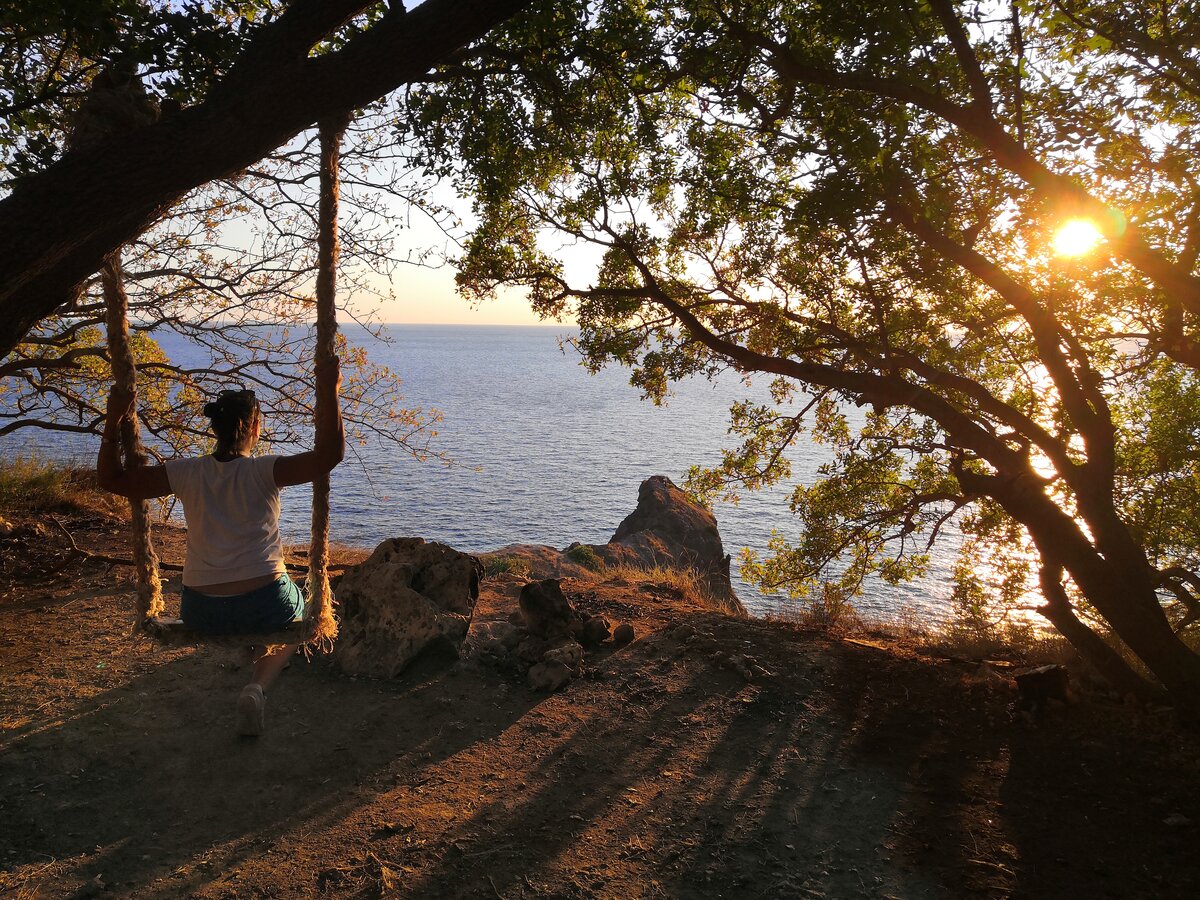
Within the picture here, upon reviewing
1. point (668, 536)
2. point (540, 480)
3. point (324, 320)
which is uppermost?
point (324, 320)

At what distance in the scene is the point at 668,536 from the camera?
22766 millimetres

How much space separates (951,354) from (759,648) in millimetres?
3997

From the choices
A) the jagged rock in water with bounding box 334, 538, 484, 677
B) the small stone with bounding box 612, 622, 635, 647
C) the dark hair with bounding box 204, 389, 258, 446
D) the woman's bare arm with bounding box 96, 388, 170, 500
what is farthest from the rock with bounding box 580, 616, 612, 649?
the woman's bare arm with bounding box 96, 388, 170, 500

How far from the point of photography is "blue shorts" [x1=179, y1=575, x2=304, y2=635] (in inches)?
186

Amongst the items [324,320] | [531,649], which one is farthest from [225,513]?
[531,649]

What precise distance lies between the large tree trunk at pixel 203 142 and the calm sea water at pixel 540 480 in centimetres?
543

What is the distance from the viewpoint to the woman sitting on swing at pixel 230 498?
4.58 metres

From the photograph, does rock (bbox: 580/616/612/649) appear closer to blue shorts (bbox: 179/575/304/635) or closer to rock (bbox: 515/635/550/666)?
rock (bbox: 515/635/550/666)

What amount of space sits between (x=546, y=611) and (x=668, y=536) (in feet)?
47.8

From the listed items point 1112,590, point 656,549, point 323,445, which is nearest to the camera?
point 323,445

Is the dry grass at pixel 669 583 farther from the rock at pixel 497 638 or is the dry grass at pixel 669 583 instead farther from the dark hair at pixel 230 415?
the dark hair at pixel 230 415

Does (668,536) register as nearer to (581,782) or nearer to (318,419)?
(581,782)

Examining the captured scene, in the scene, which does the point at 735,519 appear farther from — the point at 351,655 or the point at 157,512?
the point at 351,655

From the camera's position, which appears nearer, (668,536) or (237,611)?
(237,611)
